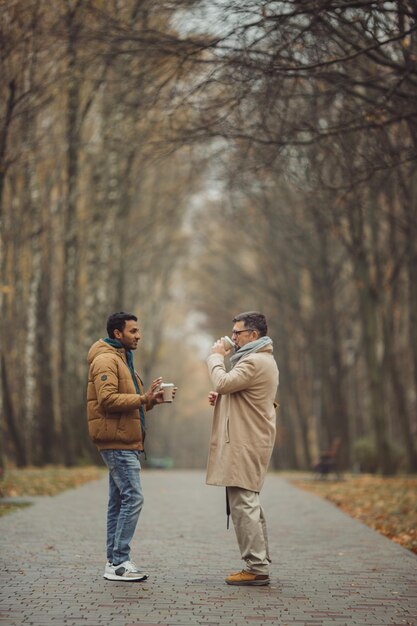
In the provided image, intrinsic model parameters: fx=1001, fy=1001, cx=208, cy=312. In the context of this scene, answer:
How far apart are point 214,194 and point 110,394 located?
29975 millimetres

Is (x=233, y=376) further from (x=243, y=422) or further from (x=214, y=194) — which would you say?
(x=214, y=194)

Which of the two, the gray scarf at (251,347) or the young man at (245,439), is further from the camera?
the gray scarf at (251,347)

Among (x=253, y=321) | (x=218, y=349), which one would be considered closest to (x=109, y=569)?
(x=218, y=349)

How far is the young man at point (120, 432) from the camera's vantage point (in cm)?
745

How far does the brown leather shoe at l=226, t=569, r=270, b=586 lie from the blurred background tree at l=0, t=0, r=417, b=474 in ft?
17.1

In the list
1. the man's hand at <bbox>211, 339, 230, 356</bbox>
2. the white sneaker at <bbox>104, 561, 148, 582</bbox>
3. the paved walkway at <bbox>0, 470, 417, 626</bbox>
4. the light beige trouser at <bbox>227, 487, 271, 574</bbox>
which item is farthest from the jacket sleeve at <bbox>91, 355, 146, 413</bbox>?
the paved walkway at <bbox>0, 470, 417, 626</bbox>

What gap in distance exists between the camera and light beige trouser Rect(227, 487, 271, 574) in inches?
294

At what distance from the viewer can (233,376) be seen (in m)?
7.52

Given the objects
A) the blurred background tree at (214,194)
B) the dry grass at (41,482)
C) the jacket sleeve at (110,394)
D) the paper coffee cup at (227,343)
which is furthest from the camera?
the dry grass at (41,482)

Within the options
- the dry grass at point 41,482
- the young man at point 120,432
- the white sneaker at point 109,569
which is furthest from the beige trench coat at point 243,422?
the dry grass at point 41,482

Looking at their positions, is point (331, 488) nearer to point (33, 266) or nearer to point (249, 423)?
point (33, 266)

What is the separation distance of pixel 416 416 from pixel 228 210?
1037 centimetres

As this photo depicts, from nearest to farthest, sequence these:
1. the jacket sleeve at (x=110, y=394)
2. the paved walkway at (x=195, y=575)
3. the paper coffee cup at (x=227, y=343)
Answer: the paved walkway at (x=195, y=575)
the jacket sleeve at (x=110, y=394)
the paper coffee cup at (x=227, y=343)

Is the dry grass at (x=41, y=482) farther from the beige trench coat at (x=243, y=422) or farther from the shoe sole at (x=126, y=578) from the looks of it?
the beige trench coat at (x=243, y=422)
